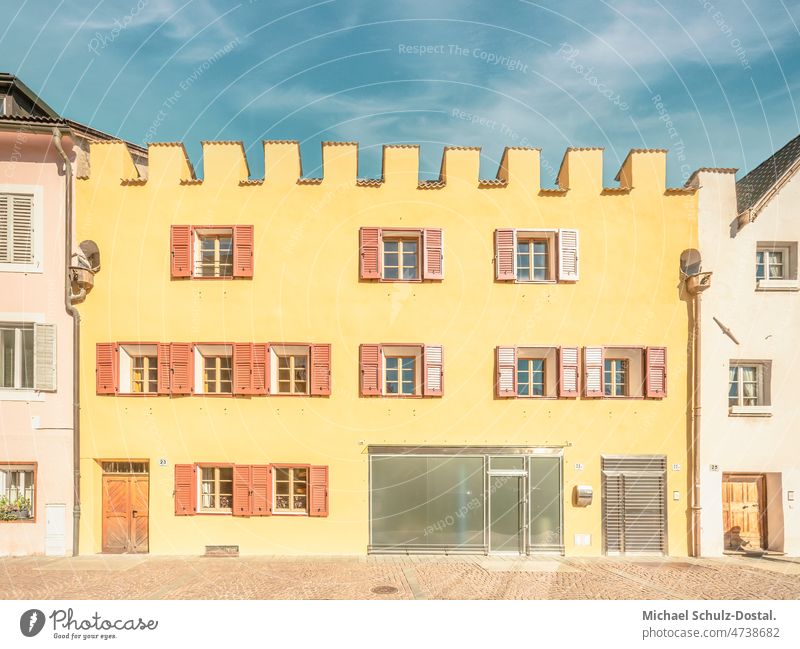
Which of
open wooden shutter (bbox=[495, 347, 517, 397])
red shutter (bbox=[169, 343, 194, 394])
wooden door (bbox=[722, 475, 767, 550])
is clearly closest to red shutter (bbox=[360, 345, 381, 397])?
open wooden shutter (bbox=[495, 347, 517, 397])

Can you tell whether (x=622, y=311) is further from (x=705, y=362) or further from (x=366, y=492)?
(x=366, y=492)

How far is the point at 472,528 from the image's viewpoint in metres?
18.2

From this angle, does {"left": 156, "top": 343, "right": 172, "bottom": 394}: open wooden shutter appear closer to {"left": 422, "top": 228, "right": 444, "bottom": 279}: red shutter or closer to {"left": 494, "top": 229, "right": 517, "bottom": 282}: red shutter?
{"left": 422, "top": 228, "right": 444, "bottom": 279}: red shutter

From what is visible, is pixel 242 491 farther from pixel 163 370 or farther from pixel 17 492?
pixel 17 492

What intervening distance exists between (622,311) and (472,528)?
8071 millimetres

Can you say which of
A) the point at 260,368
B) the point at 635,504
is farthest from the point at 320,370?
the point at 635,504

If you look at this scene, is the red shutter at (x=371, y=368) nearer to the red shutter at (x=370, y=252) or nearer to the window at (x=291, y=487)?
the red shutter at (x=370, y=252)

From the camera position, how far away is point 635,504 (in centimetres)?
1831

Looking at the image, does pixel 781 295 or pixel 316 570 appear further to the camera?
pixel 781 295

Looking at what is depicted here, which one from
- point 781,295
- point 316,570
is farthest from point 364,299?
point 781,295

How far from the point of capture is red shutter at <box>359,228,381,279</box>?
18.3m

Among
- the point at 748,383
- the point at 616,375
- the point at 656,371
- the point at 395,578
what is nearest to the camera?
the point at 395,578

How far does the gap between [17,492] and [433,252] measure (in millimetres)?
14302

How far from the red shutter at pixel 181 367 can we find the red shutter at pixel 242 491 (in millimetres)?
2817
